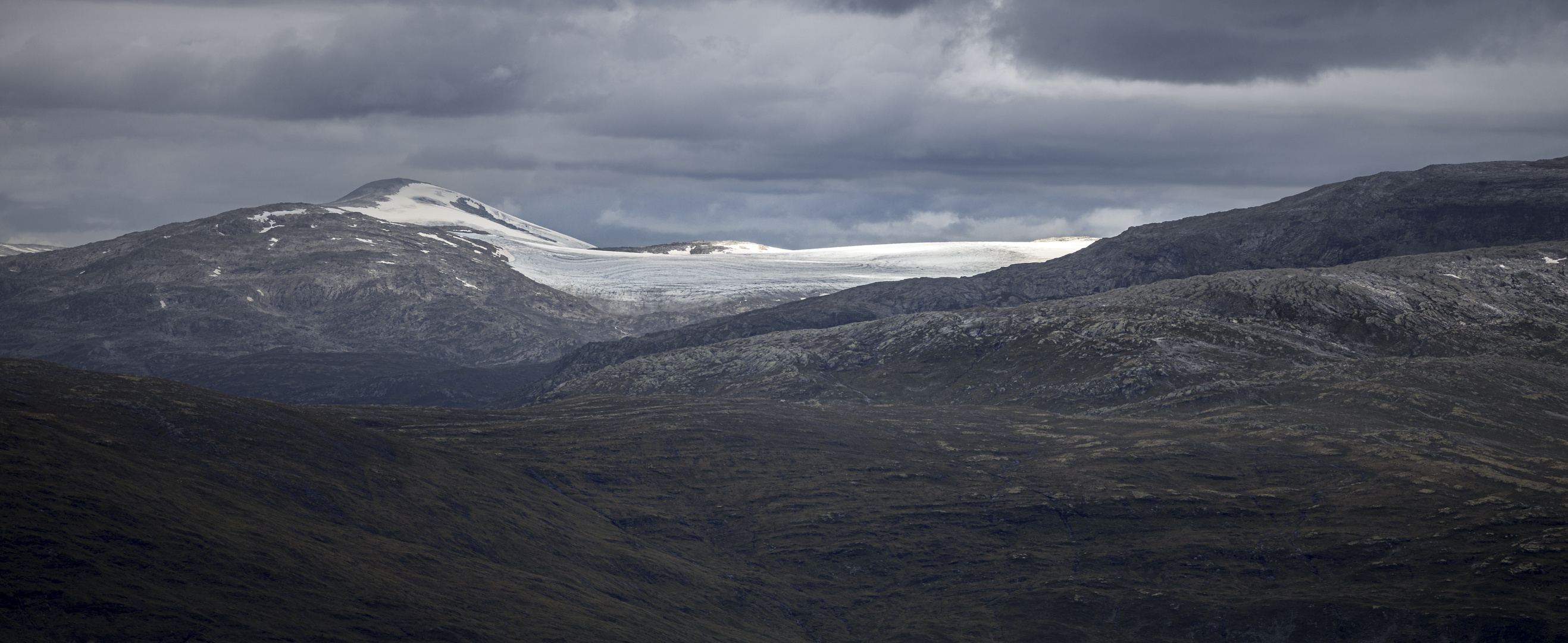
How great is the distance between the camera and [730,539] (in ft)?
576

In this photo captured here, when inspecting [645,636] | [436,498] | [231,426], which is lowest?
[645,636]

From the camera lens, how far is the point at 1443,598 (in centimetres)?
13712

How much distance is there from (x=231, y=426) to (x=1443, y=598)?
477 ft

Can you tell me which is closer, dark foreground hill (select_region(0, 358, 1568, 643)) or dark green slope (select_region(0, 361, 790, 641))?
dark green slope (select_region(0, 361, 790, 641))

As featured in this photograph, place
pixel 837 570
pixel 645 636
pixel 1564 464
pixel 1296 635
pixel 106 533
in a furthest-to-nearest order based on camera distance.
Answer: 1. pixel 1564 464
2. pixel 837 570
3. pixel 1296 635
4. pixel 645 636
5. pixel 106 533

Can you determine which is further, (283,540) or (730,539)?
(730,539)

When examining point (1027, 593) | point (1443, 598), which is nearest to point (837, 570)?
point (1027, 593)

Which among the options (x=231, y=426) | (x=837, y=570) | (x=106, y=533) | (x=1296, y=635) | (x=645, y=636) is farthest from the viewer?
(x=837, y=570)

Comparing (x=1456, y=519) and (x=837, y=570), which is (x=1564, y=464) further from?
(x=837, y=570)

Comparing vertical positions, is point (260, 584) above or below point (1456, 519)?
above

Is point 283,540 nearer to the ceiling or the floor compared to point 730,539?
nearer to the ceiling

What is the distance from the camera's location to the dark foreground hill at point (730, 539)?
329 ft

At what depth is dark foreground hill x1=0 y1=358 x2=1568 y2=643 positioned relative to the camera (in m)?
100

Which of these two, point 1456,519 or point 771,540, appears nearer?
point 1456,519
